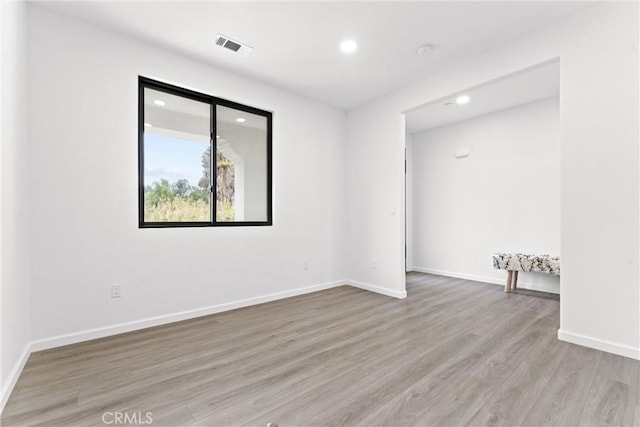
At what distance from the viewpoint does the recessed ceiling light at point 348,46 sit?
294 centimetres

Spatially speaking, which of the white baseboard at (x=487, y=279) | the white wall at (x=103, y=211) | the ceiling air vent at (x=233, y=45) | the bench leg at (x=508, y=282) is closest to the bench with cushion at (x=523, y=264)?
the bench leg at (x=508, y=282)

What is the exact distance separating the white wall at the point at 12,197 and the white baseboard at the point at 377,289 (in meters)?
3.58

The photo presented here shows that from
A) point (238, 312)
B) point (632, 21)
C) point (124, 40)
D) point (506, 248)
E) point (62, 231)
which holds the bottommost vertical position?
point (238, 312)

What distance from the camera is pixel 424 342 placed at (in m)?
2.52

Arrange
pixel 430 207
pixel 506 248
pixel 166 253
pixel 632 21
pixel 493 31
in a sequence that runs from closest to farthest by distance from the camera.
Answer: pixel 632 21, pixel 493 31, pixel 166 253, pixel 506 248, pixel 430 207

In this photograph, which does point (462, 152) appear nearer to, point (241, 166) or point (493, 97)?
point (493, 97)

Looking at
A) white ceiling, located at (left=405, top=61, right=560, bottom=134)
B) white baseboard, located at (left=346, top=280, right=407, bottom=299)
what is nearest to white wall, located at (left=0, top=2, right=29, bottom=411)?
white baseboard, located at (left=346, top=280, right=407, bottom=299)

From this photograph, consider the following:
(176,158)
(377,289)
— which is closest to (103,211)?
(176,158)

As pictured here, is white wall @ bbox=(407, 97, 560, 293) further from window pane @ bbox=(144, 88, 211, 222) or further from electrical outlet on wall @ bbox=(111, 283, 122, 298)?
electrical outlet on wall @ bbox=(111, 283, 122, 298)

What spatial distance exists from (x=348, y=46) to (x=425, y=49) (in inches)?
30.3

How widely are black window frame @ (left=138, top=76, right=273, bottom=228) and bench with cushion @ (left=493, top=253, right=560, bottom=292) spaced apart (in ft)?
10.7

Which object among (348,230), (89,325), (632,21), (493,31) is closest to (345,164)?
(348,230)

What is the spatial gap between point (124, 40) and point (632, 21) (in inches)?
165

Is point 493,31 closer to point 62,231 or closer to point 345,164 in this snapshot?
point 345,164
